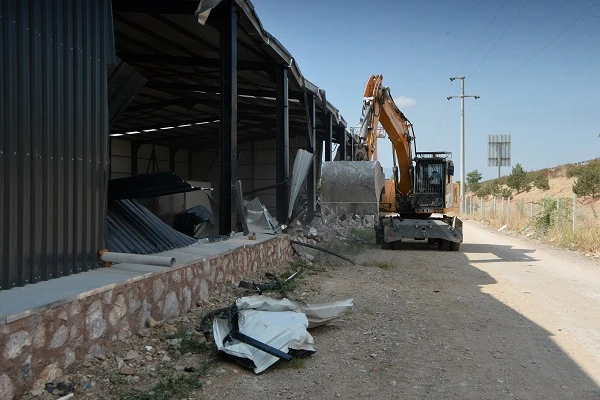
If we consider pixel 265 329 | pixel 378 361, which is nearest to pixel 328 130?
pixel 378 361

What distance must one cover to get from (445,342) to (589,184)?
3669cm

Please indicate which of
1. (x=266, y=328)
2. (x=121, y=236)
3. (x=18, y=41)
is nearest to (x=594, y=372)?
(x=266, y=328)

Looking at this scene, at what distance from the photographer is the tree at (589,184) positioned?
36.9 m

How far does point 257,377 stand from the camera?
15.3ft

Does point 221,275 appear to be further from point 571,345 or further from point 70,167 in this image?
point 571,345

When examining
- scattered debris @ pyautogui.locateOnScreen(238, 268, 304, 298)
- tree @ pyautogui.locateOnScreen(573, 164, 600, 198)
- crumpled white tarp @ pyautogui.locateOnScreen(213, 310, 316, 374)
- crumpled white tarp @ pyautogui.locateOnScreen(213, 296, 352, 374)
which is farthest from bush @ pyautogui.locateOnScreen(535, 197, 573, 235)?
tree @ pyautogui.locateOnScreen(573, 164, 600, 198)

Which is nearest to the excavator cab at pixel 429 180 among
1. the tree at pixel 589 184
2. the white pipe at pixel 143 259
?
the white pipe at pixel 143 259

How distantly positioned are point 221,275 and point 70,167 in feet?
9.20

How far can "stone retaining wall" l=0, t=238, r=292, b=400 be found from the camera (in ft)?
11.5

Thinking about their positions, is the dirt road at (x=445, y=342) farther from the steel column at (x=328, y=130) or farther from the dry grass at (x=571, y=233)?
the steel column at (x=328, y=130)

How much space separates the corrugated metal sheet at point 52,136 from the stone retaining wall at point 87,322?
649 millimetres

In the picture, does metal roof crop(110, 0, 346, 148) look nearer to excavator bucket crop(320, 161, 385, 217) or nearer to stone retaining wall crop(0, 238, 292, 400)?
excavator bucket crop(320, 161, 385, 217)

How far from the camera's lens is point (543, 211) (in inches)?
846

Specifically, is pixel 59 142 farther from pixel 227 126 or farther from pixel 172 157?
pixel 172 157
